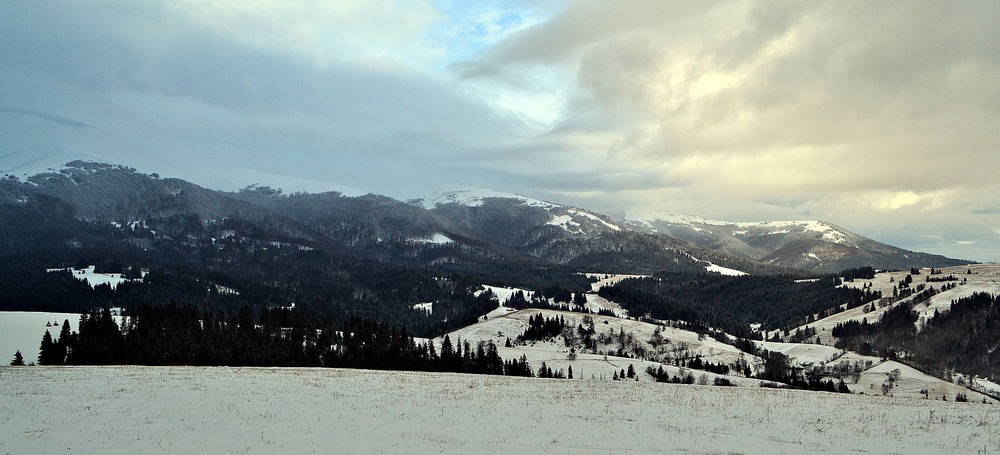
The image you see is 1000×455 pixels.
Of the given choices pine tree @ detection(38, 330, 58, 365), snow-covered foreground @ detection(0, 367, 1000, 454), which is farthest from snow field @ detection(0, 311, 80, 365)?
snow-covered foreground @ detection(0, 367, 1000, 454)

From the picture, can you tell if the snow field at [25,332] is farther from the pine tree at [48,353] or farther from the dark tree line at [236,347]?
the pine tree at [48,353]

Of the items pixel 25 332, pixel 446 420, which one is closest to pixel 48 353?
pixel 25 332

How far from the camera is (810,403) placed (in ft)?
143

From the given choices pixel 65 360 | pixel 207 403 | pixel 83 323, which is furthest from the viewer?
pixel 83 323

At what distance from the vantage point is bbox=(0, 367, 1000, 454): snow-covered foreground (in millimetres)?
25734

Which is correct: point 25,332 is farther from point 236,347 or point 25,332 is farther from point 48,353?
point 236,347

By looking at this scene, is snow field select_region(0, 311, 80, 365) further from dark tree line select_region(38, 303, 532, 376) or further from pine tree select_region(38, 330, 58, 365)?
pine tree select_region(38, 330, 58, 365)

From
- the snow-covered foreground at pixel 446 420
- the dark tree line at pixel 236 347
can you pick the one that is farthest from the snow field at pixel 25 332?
the snow-covered foreground at pixel 446 420

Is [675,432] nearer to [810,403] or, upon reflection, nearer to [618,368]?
[810,403]

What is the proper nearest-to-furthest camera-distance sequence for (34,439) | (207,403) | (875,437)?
1. (34,439)
2. (875,437)
3. (207,403)

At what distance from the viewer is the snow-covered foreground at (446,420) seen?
2573 centimetres

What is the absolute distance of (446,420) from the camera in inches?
1270

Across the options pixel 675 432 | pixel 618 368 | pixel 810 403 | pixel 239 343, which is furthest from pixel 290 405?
pixel 618 368

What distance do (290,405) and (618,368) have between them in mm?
115632
